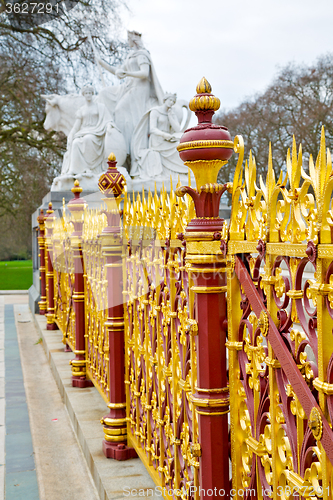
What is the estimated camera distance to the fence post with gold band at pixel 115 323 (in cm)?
344

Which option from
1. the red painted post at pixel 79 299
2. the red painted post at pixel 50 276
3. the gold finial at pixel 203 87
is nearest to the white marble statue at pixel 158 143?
the red painted post at pixel 50 276

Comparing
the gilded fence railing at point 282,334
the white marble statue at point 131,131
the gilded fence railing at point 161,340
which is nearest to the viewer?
the gilded fence railing at point 282,334

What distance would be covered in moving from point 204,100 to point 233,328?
79 centimetres

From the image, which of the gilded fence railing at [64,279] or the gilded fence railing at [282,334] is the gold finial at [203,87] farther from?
the gilded fence railing at [64,279]

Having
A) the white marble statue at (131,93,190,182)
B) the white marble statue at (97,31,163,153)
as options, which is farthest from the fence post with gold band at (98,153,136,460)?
the white marble statue at (97,31,163,153)

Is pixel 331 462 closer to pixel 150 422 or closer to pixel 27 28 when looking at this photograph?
pixel 150 422

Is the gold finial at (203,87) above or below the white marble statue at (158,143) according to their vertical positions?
below

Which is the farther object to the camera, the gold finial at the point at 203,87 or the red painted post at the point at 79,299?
the red painted post at the point at 79,299

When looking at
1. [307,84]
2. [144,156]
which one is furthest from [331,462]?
[307,84]

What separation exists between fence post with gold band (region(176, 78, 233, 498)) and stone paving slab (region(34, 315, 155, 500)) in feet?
3.94

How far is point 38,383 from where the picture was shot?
20.2 feet

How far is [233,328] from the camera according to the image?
1.80 metres

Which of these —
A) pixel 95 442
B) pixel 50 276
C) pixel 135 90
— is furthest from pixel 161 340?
pixel 135 90

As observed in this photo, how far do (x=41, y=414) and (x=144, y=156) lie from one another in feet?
28.2
